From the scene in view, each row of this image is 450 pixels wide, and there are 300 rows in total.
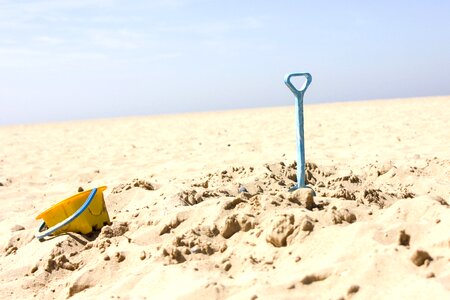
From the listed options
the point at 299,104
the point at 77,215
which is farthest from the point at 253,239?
the point at 77,215

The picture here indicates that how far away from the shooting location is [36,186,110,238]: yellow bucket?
2.98m

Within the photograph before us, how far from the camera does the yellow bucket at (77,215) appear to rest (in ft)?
9.78

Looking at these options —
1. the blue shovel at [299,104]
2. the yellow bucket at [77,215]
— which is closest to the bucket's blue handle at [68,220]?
the yellow bucket at [77,215]

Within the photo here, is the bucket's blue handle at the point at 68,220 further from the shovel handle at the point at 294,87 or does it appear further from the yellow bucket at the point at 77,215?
the shovel handle at the point at 294,87

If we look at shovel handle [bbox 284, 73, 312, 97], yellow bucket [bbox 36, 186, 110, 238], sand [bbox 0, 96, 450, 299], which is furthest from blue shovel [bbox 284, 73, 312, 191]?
yellow bucket [bbox 36, 186, 110, 238]

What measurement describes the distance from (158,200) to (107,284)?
1.11m

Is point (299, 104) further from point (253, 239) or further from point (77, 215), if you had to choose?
point (77, 215)

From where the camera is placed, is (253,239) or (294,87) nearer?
(253,239)

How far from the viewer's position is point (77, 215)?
2939mm

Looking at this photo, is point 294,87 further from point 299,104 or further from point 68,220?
point 68,220

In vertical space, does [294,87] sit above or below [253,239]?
above

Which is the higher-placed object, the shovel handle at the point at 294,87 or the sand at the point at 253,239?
the shovel handle at the point at 294,87

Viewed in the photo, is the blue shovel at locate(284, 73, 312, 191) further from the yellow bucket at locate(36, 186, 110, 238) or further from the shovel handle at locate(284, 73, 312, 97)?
the yellow bucket at locate(36, 186, 110, 238)

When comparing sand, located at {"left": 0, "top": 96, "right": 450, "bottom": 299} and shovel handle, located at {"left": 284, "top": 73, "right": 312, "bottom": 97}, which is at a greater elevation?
shovel handle, located at {"left": 284, "top": 73, "right": 312, "bottom": 97}
